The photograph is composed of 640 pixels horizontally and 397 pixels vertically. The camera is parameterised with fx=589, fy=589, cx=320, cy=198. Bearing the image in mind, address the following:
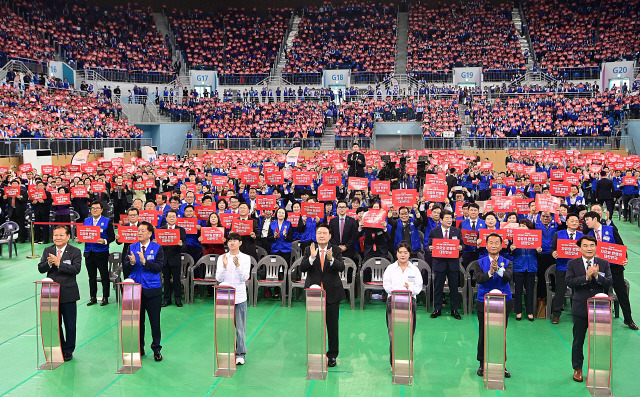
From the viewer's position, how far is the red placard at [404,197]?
12344 millimetres

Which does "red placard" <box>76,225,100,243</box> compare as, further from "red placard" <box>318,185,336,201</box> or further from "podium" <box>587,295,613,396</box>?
"podium" <box>587,295,613,396</box>

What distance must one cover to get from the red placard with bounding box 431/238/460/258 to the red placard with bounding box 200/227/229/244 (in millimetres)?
4012

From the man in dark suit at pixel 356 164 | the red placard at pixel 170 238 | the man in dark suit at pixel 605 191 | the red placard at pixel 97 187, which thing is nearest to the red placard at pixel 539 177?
the man in dark suit at pixel 605 191

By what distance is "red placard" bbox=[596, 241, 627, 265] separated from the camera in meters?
8.60

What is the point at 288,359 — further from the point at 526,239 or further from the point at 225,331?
the point at 526,239

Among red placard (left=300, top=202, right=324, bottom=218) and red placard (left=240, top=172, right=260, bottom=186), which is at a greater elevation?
red placard (left=240, top=172, right=260, bottom=186)

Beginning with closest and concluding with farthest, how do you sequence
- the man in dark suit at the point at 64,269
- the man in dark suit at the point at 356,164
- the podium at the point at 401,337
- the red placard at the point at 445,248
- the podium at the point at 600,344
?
the podium at the point at 600,344 → the podium at the point at 401,337 → the man in dark suit at the point at 64,269 → the red placard at the point at 445,248 → the man in dark suit at the point at 356,164

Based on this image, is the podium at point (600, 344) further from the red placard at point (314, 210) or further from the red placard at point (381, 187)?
the red placard at point (381, 187)

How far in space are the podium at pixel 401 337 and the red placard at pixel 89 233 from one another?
5938mm

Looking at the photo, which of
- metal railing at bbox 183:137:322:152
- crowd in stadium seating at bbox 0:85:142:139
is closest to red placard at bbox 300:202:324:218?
crowd in stadium seating at bbox 0:85:142:139

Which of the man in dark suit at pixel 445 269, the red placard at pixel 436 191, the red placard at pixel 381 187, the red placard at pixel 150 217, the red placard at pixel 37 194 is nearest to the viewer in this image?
the man in dark suit at pixel 445 269

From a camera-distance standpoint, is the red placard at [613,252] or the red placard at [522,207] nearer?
the red placard at [613,252]

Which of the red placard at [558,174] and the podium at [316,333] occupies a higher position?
the red placard at [558,174]

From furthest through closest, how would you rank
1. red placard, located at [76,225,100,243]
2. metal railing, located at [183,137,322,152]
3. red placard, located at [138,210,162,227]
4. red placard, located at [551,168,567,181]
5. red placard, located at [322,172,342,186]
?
metal railing, located at [183,137,322,152]
red placard, located at [551,168,567,181]
red placard, located at [322,172,342,186]
red placard, located at [138,210,162,227]
red placard, located at [76,225,100,243]
